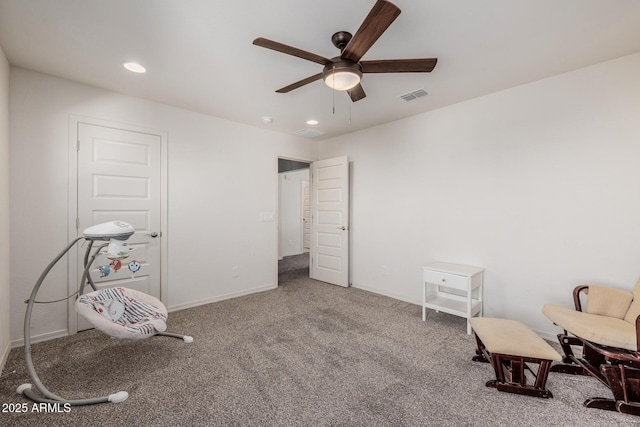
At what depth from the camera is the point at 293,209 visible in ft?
25.8

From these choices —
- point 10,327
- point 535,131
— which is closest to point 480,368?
point 535,131

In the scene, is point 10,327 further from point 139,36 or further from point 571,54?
point 571,54

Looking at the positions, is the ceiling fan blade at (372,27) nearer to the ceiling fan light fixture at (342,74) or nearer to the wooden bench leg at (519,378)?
the ceiling fan light fixture at (342,74)

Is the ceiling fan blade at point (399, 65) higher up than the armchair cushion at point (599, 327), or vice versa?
the ceiling fan blade at point (399, 65)

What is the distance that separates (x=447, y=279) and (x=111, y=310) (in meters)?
3.23

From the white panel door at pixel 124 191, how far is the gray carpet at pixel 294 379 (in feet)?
2.18

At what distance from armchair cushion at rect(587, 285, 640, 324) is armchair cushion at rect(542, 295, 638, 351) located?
2.3 inches

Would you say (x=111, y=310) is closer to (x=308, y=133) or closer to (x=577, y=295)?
(x=308, y=133)

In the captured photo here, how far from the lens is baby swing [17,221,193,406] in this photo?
184cm

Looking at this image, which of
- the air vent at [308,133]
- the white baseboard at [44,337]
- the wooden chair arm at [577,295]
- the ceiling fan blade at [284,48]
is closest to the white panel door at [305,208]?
the air vent at [308,133]

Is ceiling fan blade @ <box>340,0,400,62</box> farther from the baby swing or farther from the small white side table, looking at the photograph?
the small white side table

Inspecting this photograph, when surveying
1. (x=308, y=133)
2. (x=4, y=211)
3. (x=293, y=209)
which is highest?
(x=308, y=133)

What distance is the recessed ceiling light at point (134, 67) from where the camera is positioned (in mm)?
2482

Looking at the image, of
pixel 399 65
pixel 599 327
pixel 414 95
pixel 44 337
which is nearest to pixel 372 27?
pixel 399 65
